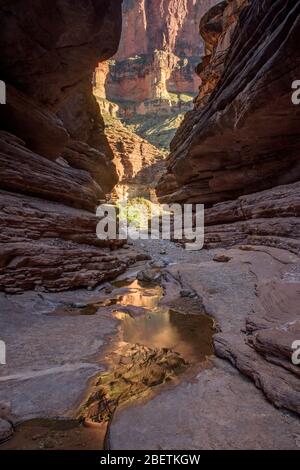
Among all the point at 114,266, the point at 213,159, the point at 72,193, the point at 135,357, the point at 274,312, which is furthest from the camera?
the point at 213,159

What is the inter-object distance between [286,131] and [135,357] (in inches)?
559

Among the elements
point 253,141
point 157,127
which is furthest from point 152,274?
point 157,127

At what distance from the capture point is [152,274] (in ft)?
42.1

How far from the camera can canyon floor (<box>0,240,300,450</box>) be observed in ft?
11.4

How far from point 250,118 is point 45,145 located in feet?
38.8

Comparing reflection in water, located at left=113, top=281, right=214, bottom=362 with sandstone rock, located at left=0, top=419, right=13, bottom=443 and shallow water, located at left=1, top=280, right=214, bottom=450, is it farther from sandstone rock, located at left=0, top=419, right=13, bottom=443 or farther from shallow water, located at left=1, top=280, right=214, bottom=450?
sandstone rock, located at left=0, top=419, right=13, bottom=443

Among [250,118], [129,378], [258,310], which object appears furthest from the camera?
[250,118]

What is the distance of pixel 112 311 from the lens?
8633mm

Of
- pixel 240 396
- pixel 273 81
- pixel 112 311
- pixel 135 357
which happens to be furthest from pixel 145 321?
pixel 273 81

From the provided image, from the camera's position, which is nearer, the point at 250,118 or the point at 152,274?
the point at 152,274

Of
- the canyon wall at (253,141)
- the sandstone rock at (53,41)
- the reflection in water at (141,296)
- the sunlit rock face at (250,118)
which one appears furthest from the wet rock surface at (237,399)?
the sandstone rock at (53,41)

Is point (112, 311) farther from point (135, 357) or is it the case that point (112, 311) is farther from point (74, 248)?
point (74, 248)

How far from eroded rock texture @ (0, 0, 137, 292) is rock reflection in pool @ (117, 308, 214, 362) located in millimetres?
3729

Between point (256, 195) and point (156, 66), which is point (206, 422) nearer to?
point (256, 195)
